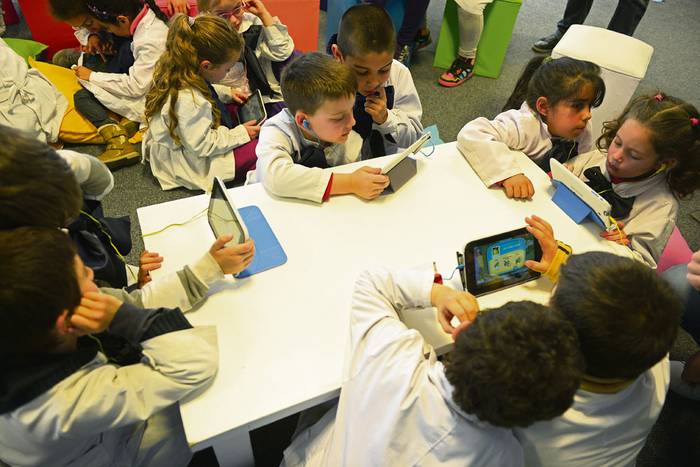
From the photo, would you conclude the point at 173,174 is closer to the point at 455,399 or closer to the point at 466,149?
the point at 466,149

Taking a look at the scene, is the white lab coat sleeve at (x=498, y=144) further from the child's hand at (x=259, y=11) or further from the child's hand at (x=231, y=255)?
the child's hand at (x=259, y=11)

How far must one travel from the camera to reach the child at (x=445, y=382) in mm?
598

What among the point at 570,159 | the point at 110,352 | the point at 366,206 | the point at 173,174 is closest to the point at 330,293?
the point at 366,206

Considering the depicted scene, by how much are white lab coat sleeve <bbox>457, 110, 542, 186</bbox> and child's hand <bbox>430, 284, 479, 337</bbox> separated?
46 centimetres

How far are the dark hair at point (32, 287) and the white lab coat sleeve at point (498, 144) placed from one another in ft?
3.29

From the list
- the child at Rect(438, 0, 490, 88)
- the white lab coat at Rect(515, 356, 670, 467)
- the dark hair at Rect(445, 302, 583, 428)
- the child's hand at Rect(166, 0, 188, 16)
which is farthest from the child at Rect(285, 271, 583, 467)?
the child at Rect(438, 0, 490, 88)

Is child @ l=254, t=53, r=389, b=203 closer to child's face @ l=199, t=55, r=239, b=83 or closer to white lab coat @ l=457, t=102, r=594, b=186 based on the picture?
white lab coat @ l=457, t=102, r=594, b=186

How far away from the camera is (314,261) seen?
38.3 inches

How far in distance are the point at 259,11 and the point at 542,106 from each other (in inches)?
52.0

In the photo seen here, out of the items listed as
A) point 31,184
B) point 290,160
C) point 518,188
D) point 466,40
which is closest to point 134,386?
point 31,184

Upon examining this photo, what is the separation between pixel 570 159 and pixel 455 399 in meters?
1.13

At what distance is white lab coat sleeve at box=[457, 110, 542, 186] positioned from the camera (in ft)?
3.96

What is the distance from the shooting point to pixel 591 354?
71 cm

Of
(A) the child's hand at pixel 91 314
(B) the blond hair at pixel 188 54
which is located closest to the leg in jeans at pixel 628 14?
(B) the blond hair at pixel 188 54
